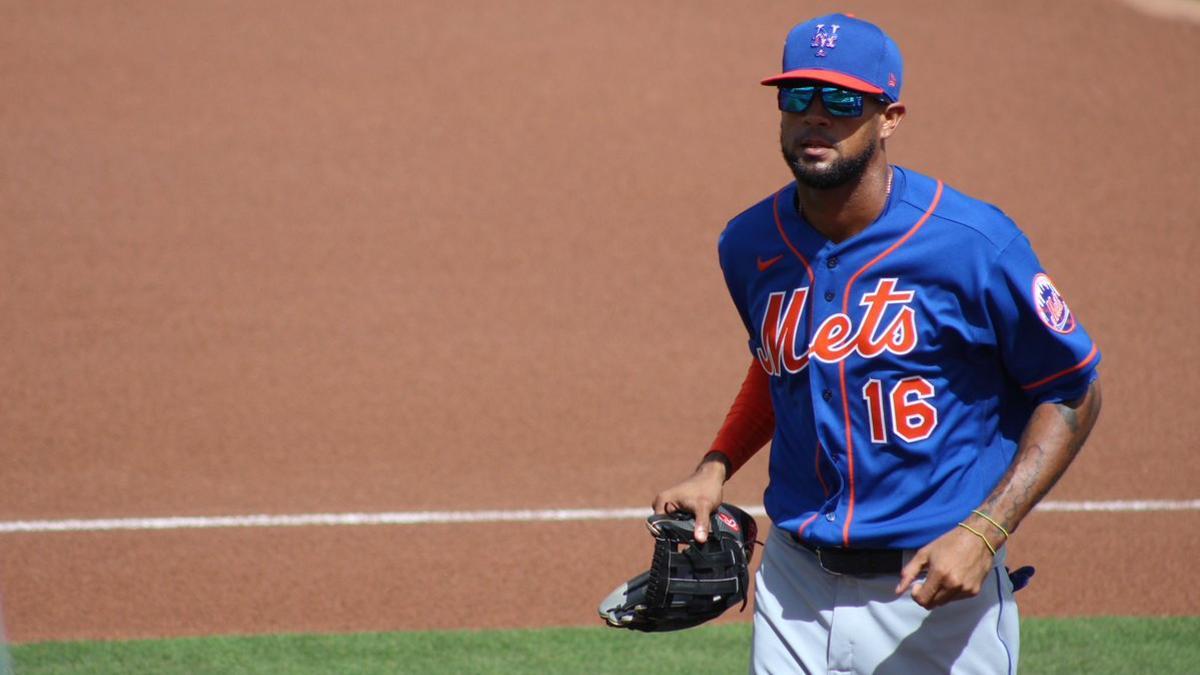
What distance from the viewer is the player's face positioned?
2900mm

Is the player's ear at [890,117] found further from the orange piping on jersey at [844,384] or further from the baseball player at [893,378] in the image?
the orange piping on jersey at [844,384]

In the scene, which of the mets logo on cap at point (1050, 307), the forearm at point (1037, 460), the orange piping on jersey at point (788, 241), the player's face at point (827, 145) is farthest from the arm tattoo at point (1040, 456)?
the player's face at point (827, 145)

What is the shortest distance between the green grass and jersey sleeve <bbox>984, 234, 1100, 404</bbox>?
8.02 feet

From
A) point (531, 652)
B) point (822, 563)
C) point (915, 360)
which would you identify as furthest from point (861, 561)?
point (531, 652)

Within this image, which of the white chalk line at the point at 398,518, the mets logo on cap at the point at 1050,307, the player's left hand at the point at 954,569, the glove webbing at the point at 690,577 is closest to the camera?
the player's left hand at the point at 954,569

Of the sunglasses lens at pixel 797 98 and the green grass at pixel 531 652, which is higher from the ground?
the sunglasses lens at pixel 797 98

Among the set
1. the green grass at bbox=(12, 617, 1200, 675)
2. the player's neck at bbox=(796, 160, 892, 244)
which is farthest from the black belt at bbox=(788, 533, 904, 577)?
the green grass at bbox=(12, 617, 1200, 675)

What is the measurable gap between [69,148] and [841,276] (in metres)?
9.64

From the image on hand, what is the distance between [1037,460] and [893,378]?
0.31m

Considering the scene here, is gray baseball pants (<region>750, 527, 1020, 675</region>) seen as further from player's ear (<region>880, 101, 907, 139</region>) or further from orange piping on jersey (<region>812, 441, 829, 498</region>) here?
player's ear (<region>880, 101, 907, 139</region>)

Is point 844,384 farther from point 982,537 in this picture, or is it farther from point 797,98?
point 797,98

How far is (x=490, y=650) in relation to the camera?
524 cm

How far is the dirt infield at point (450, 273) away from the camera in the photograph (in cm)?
604

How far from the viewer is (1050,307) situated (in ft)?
9.22
